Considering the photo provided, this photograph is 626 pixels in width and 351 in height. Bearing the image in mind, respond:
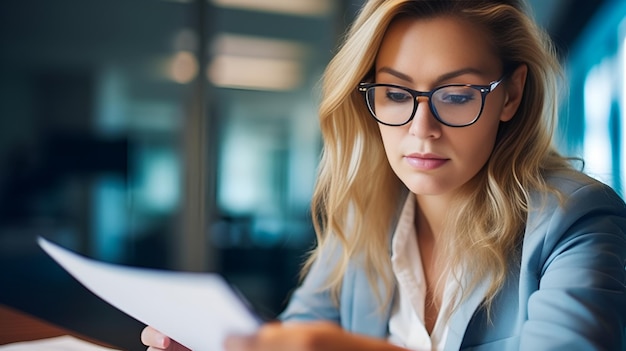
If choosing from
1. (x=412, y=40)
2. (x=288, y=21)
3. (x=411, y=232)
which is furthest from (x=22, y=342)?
(x=288, y=21)

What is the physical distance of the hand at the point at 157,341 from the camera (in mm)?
1108

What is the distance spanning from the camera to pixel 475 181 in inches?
49.3

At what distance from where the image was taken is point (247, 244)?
4707 millimetres

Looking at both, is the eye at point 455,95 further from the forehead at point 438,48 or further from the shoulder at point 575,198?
the shoulder at point 575,198

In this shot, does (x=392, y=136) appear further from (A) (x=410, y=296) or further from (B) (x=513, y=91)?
→ (A) (x=410, y=296)

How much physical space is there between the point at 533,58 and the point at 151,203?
3.74 meters

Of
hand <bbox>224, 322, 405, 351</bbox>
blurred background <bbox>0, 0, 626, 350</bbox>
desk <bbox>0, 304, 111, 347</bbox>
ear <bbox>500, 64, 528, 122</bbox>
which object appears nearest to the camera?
hand <bbox>224, 322, 405, 351</bbox>

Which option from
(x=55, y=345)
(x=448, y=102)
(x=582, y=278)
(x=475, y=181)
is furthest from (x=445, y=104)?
(x=55, y=345)

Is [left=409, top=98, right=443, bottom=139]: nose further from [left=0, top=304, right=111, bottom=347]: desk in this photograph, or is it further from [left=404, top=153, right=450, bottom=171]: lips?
[left=0, top=304, right=111, bottom=347]: desk

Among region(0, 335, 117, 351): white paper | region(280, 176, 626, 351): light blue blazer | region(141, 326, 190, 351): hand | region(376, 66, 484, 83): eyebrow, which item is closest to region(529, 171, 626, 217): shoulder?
region(280, 176, 626, 351): light blue blazer

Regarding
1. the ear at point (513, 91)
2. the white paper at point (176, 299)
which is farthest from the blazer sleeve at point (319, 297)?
the white paper at point (176, 299)

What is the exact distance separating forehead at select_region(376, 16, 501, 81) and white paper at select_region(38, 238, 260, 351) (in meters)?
0.53

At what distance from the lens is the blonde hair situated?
1.14 metres

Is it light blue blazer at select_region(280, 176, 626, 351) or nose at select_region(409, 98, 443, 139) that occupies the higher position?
nose at select_region(409, 98, 443, 139)
